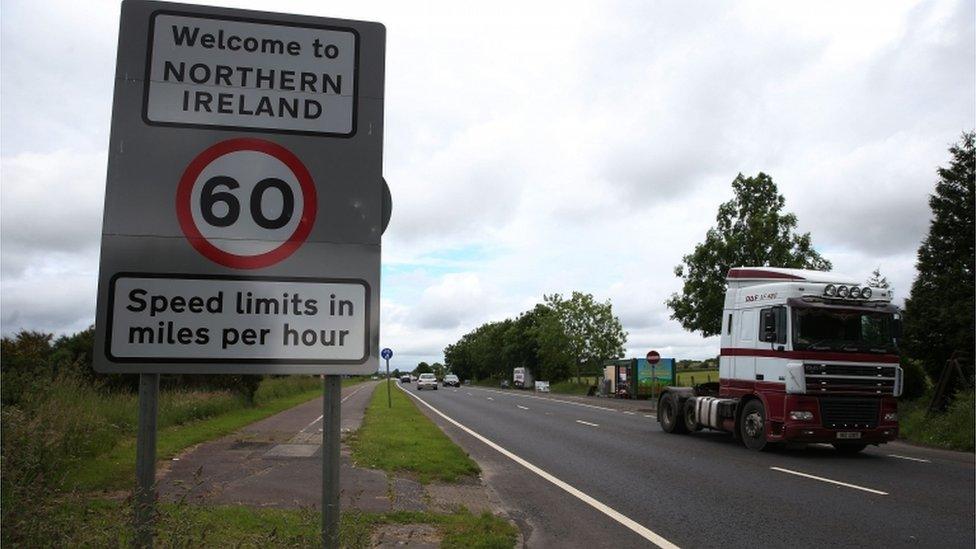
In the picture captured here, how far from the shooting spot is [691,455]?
14367mm

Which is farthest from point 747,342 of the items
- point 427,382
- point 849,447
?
point 427,382

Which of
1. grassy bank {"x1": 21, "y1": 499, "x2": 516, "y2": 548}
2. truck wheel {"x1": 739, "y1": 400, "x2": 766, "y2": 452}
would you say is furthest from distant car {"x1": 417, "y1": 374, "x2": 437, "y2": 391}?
grassy bank {"x1": 21, "y1": 499, "x2": 516, "y2": 548}

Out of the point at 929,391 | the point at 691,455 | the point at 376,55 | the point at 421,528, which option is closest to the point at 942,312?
the point at 929,391

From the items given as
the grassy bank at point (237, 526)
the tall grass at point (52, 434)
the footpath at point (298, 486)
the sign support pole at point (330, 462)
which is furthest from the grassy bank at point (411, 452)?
the sign support pole at point (330, 462)

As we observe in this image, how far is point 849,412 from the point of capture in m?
14.4

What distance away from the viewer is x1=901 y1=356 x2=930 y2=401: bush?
24547mm

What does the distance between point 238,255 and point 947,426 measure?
→ 20.5 meters

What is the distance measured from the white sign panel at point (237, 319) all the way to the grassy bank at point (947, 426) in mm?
18733

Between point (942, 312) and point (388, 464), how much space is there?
23435 mm

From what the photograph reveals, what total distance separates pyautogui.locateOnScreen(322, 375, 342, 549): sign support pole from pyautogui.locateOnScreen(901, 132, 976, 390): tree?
28337mm

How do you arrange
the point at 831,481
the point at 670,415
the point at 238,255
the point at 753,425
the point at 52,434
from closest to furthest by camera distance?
the point at 238,255 < the point at 52,434 < the point at 831,481 < the point at 753,425 < the point at 670,415

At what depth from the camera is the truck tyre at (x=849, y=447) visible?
51.5ft

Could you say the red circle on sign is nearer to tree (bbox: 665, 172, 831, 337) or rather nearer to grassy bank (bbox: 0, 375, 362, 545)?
grassy bank (bbox: 0, 375, 362, 545)

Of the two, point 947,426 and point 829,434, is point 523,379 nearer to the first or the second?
point 947,426
